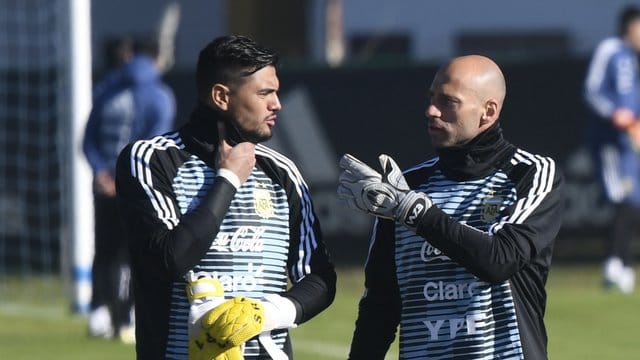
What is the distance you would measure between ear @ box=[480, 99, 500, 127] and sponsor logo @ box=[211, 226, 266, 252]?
0.89 metres

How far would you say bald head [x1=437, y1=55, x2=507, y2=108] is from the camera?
5746 mm

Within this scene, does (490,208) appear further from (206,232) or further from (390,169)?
(206,232)

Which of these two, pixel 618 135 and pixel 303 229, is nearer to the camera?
pixel 303 229

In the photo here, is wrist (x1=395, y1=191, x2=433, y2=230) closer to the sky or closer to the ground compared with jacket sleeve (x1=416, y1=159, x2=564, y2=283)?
closer to the sky

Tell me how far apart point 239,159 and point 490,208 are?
0.91m

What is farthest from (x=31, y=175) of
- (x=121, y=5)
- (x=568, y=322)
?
(x=121, y=5)

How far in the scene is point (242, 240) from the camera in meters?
5.58

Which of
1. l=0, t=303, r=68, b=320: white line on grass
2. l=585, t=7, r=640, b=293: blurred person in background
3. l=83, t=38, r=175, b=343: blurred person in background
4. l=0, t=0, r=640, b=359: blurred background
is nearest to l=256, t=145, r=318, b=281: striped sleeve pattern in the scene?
l=83, t=38, r=175, b=343: blurred person in background

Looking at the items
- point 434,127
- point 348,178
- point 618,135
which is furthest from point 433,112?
point 618,135

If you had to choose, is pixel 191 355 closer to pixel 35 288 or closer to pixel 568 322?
pixel 568 322

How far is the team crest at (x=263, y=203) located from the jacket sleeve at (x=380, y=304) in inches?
17.5

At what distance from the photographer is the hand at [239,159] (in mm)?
5547

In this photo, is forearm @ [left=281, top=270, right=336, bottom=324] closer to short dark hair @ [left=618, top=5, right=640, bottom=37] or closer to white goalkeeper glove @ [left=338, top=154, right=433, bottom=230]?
white goalkeeper glove @ [left=338, top=154, right=433, bottom=230]

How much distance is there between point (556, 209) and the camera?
5809mm
